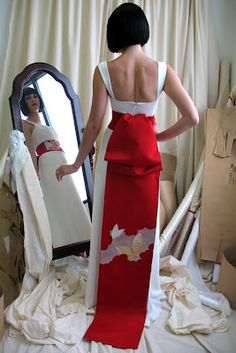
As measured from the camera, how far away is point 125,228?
62.0 inches

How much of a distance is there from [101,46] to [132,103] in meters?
0.99

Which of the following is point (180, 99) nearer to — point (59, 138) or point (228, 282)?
point (59, 138)

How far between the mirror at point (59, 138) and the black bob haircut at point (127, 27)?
0.64 m

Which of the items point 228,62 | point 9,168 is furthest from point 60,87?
point 228,62

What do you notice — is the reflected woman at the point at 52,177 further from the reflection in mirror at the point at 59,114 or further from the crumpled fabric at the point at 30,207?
the crumpled fabric at the point at 30,207

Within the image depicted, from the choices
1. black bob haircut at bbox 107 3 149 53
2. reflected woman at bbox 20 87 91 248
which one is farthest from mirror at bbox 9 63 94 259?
black bob haircut at bbox 107 3 149 53

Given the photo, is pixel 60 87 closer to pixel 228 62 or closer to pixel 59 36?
pixel 59 36

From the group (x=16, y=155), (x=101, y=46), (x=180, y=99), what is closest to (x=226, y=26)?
(x=101, y=46)

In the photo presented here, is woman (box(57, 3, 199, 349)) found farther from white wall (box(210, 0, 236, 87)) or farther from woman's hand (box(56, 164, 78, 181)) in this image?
white wall (box(210, 0, 236, 87))

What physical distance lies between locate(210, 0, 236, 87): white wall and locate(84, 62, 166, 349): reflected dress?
1.32 meters

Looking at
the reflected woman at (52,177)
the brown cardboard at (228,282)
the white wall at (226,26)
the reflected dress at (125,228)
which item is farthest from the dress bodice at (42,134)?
the white wall at (226,26)

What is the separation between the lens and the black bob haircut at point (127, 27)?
4.37 feet

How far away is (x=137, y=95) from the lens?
1.43m

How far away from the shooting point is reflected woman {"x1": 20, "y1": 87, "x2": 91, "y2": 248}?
1855mm
